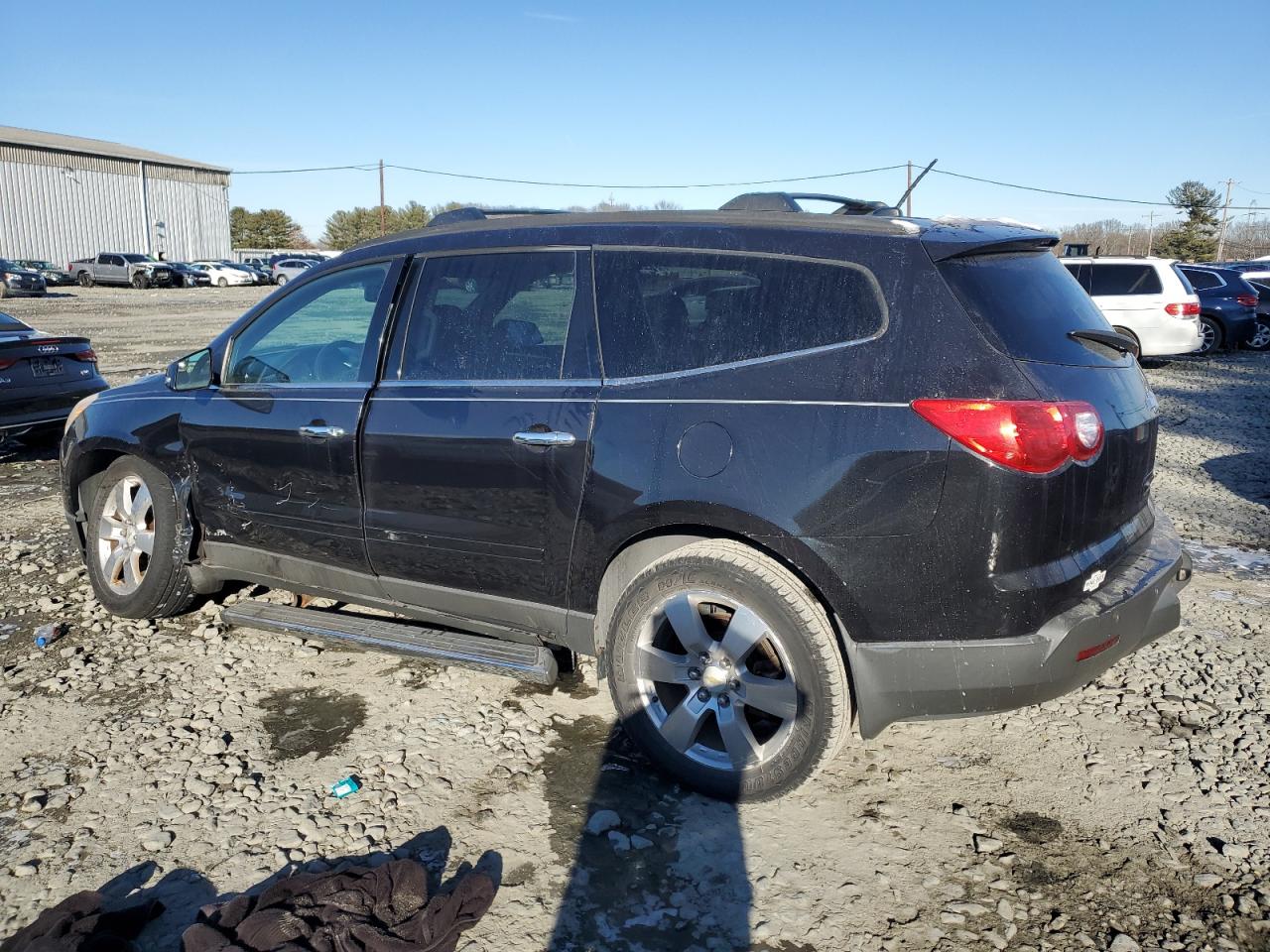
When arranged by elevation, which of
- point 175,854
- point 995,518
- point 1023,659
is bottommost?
point 175,854

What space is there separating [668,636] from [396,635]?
4.18ft

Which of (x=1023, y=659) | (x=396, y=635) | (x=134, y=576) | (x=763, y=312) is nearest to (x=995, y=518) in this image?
(x=1023, y=659)

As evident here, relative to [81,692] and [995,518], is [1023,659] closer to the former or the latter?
[995,518]

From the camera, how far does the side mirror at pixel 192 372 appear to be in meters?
4.50

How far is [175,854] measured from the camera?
2.89 meters

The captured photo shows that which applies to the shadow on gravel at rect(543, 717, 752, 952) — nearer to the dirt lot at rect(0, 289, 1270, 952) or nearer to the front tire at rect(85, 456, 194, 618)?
the dirt lot at rect(0, 289, 1270, 952)

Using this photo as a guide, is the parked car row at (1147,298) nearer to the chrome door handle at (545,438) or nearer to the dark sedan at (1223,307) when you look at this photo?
the dark sedan at (1223,307)

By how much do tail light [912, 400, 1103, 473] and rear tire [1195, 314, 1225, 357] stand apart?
18.3 metres

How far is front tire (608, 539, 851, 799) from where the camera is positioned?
9.61 feet

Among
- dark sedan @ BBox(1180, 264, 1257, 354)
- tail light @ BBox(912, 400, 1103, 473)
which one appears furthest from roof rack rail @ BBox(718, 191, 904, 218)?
dark sedan @ BBox(1180, 264, 1257, 354)

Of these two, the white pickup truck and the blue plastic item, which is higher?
the white pickup truck

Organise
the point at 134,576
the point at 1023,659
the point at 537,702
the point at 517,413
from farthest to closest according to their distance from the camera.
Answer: the point at 134,576, the point at 537,702, the point at 517,413, the point at 1023,659

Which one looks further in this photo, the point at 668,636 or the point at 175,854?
the point at 668,636

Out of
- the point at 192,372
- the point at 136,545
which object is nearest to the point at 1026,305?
the point at 192,372
